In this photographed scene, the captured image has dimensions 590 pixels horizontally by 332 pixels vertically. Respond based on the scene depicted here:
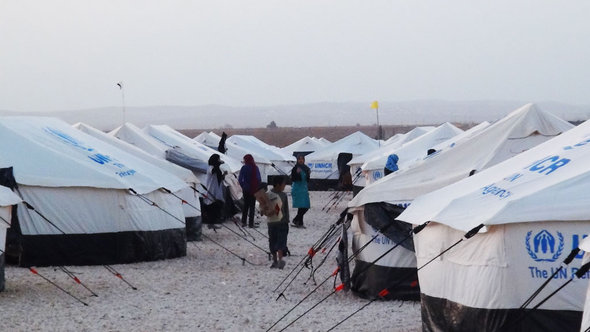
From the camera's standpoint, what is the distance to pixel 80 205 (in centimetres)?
1606

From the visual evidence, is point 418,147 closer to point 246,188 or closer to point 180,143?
point 180,143

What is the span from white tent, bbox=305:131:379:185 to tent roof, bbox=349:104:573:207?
2531 cm

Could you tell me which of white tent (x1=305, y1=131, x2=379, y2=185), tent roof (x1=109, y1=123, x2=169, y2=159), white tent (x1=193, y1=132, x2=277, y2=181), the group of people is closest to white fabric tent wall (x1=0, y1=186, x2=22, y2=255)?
the group of people

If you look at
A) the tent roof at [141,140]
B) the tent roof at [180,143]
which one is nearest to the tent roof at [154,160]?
the tent roof at [141,140]

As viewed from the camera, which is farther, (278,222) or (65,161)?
(65,161)

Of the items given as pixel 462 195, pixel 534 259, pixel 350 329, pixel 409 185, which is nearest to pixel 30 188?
pixel 409 185

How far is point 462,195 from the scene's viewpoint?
9.78 meters

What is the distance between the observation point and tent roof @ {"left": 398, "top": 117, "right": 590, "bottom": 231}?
332 inches

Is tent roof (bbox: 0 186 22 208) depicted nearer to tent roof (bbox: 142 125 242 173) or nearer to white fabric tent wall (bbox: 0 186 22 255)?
white fabric tent wall (bbox: 0 186 22 255)

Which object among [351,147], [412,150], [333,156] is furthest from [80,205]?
[351,147]

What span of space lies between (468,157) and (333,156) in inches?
1112

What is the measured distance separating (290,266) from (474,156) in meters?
3.41

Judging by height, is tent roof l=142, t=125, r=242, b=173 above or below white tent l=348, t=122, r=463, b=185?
above

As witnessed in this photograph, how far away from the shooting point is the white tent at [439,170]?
12.5 metres
